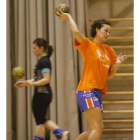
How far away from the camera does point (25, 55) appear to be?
147 inches

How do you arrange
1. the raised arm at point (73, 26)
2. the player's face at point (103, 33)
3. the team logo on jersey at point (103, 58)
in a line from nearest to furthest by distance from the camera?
the raised arm at point (73, 26), the team logo on jersey at point (103, 58), the player's face at point (103, 33)

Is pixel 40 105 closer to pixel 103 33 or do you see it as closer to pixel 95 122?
pixel 95 122

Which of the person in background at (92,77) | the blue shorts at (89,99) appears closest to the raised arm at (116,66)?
the person in background at (92,77)

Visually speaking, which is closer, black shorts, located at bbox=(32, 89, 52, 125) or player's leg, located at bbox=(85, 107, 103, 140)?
player's leg, located at bbox=(85, 107, 103, 140)

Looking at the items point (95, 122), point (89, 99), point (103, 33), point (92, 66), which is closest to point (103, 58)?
point (92, 66)

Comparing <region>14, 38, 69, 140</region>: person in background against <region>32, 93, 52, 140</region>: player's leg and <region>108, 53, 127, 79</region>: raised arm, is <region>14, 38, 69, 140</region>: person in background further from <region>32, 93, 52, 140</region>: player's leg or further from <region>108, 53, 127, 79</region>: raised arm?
<region>108, 53, 127, 79</region>: raised arm

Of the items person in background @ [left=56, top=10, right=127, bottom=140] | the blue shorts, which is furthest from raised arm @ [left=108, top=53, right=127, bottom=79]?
the blue shorts

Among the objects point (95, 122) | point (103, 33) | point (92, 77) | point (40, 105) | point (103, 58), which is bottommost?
point (95, 122)

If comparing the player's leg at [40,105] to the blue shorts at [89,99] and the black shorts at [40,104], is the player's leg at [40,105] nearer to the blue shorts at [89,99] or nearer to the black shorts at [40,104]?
the black shorts at [40,104]

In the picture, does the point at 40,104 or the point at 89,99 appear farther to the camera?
the point at 40,104

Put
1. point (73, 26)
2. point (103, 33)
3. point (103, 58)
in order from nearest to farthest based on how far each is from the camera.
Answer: point (73, 26)
point (103, 58)
point (103, 33)

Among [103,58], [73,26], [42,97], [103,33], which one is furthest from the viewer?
[42,97]

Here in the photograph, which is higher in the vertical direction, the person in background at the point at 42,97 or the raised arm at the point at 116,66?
the raised arm at the point at 116,66

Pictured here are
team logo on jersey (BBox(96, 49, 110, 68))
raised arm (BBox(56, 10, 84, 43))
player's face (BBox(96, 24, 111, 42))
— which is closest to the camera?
raised arm (BBox(56, 10, 84, 43))
